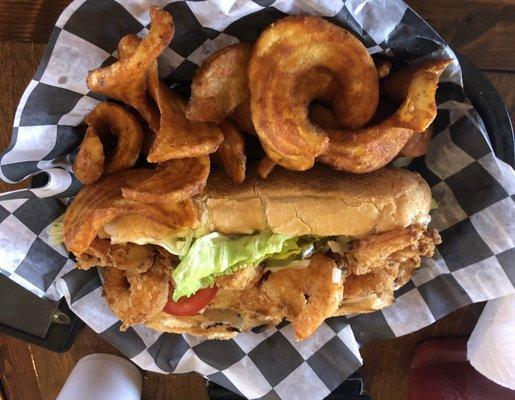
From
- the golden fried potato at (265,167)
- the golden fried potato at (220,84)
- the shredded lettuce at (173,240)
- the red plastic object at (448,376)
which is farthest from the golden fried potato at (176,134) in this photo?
the red plastic object at (448,376)

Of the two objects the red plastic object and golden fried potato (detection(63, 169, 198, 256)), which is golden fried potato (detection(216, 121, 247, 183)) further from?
the red plastic object

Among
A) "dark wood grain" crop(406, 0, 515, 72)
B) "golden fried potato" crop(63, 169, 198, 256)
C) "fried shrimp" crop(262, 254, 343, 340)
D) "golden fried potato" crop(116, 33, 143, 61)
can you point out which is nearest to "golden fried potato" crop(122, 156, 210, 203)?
"golden fried potato" crop(63, 169, 198, 256)

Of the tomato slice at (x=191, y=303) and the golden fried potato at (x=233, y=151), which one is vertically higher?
the golden fried potato at (x=233, y=151)

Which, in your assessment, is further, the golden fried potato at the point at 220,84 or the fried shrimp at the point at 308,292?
the fried shrimp at the point at 308,292

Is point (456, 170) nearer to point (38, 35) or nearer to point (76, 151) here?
point (76, 151)

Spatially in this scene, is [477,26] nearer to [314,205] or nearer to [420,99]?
[420,99]

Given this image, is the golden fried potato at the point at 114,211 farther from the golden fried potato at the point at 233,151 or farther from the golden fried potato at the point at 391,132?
the golden fried potato at the point at 391,132

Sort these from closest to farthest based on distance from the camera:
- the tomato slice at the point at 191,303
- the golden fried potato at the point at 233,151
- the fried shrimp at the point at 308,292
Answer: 1. the golden fried potato at the point at 233,151
2. the fried shrimp at the point at 308,292
3. the tomato slice at the point at 191,303
